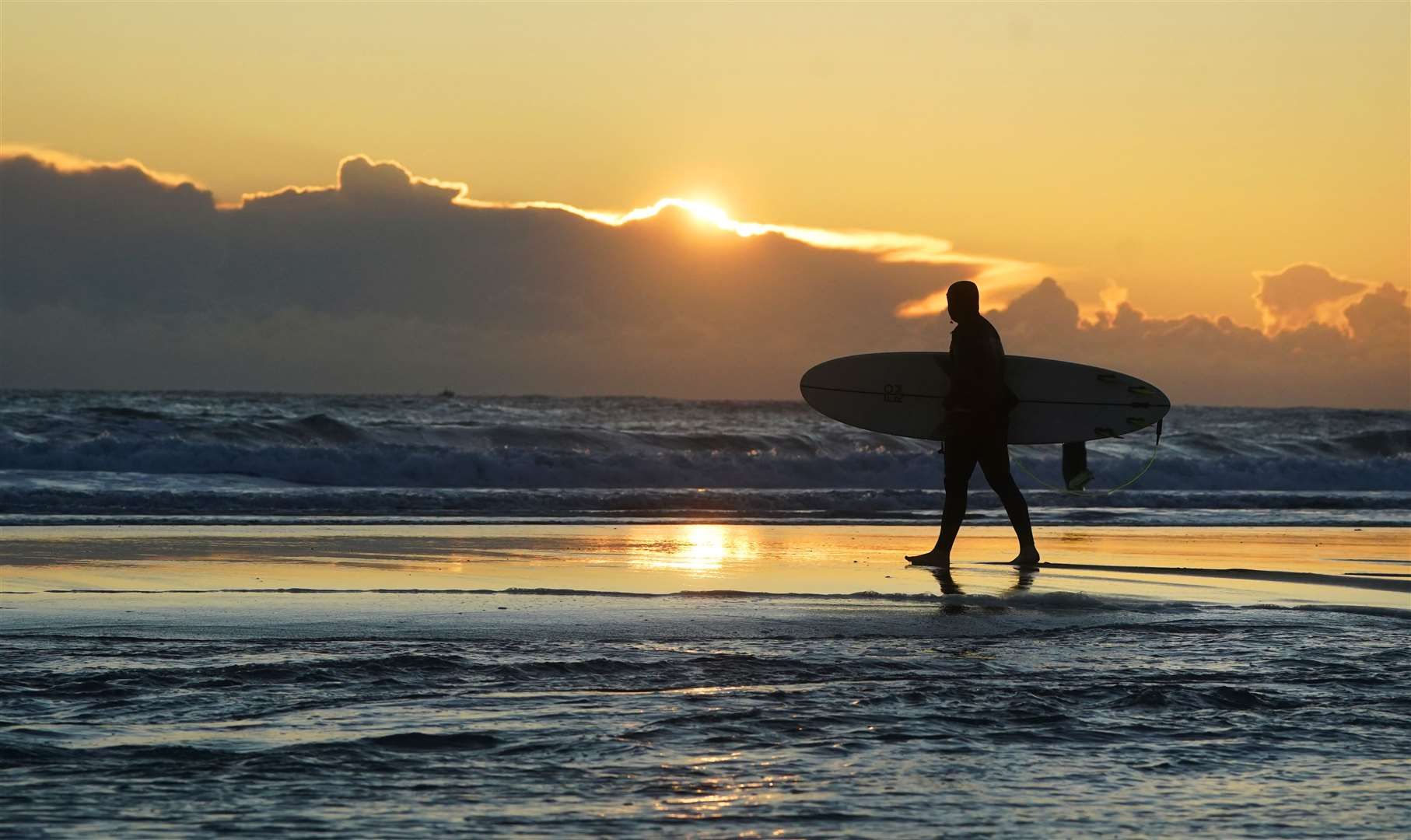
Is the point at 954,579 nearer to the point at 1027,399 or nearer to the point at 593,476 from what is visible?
the point at 1027,399

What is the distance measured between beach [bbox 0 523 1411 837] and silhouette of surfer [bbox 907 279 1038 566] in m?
1.22

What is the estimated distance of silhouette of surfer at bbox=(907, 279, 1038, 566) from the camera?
10.5m

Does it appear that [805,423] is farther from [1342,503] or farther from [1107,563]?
[1107,563]

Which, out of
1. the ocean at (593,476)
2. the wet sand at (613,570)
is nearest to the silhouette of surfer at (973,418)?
the wet sand at (613,570)

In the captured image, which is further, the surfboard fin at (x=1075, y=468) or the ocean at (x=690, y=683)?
the surfboard fin at (x=1075, y=468)

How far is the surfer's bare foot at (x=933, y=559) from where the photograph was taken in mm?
10500

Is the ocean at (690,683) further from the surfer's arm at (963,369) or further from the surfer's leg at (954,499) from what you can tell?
the surfer's arm at (963,369)

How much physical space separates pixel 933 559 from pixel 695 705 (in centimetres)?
590

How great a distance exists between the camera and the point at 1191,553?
40.5ft

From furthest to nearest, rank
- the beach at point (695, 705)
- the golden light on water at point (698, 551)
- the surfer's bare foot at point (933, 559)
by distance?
the surfer's bare foot at point (933, 559) < the golden light on water at point (698, 551) < the beach at point (695, 705)

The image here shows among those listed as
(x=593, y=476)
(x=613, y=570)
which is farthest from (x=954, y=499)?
(x=593, y=476)

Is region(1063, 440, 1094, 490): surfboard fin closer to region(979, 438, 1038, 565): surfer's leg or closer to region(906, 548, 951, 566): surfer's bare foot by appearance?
region(979, 438, 1038, 565): surfer's leg

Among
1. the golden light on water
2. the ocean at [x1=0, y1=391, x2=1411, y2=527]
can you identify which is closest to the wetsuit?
the golden light on water

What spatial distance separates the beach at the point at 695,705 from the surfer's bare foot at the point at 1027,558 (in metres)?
1.11
